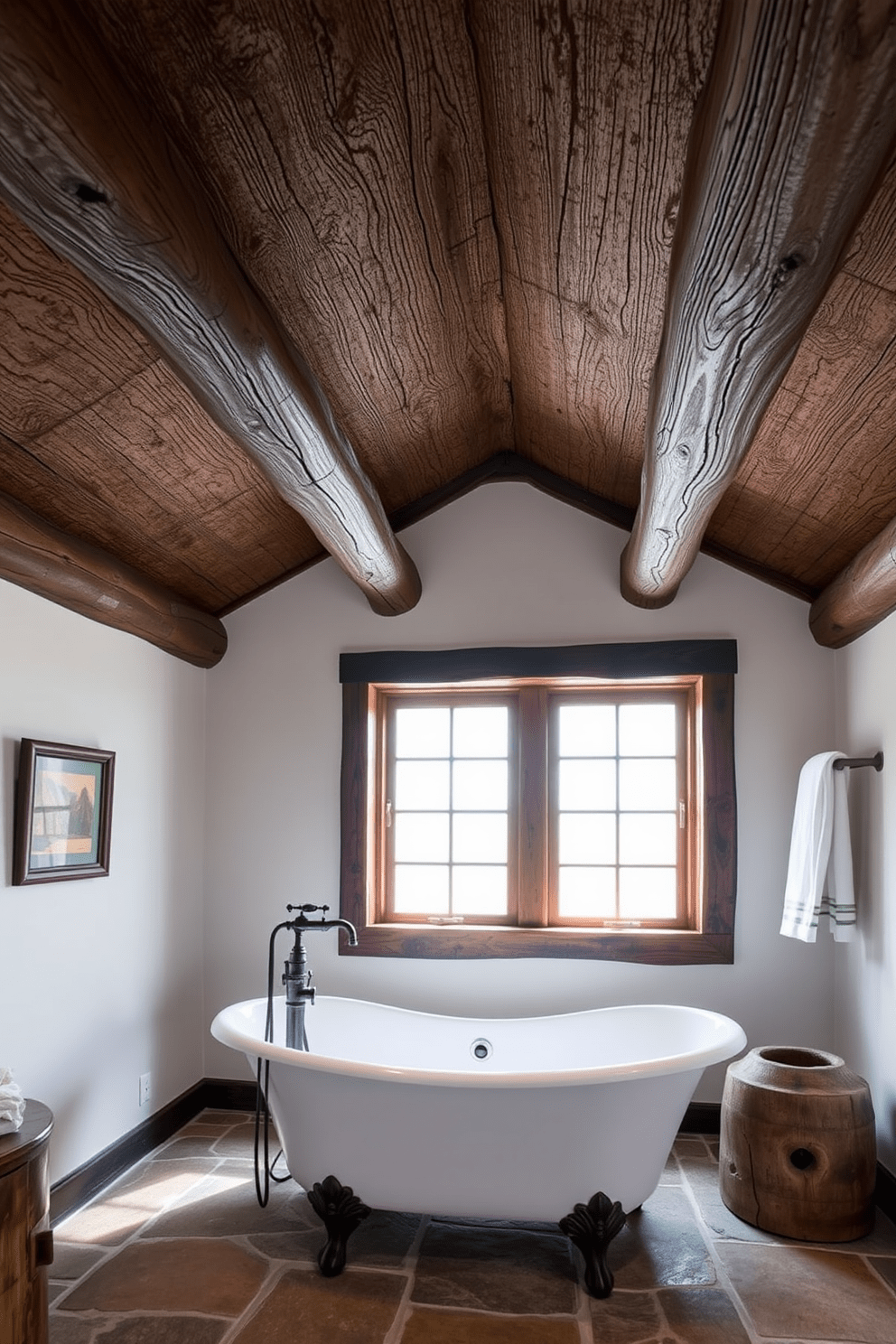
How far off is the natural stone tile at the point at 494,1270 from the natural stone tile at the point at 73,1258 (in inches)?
35.8

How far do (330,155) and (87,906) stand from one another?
7.93 ft

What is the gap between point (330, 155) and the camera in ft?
6.85

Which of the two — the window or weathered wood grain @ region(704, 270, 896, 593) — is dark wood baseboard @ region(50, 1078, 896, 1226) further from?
weathered wood grain @ region(704, 270, 896, 593)

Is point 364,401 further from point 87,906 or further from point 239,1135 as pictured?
point 239,1135

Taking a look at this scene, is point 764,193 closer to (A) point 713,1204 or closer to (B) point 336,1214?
(B) point 336,1214

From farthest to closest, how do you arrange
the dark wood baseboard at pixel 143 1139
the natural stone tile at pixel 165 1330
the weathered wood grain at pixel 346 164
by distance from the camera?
the dark wood baseboard at pixel 143 1139, the natural stone tile at pixel 165 1330, the weathered wood grain at pixel 346 164

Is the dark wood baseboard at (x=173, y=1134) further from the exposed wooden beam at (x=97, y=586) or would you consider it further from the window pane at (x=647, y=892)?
the exposed wooden beam at (x=97, y=586)

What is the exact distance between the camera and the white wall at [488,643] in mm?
3863

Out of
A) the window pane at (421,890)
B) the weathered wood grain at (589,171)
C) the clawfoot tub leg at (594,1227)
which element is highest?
the weathered wood grain at (589,171)

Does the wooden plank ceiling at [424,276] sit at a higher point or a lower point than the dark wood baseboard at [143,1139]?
higher

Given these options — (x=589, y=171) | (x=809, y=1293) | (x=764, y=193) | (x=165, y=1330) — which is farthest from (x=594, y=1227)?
(x=589, y=171)

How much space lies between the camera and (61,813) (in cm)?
309

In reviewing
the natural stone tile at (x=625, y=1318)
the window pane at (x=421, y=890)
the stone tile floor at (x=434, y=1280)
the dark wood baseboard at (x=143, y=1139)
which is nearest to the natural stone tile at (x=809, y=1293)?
the stone tile floor at (x=434, y=1280)

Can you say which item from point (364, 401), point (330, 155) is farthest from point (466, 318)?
point (330, 155)
